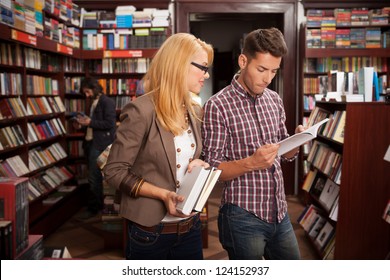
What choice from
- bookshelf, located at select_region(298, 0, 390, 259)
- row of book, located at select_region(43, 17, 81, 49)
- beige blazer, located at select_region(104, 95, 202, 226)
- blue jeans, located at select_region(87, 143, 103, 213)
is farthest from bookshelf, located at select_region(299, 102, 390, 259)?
row of book, located at select_region(43, 17, 81, 49)

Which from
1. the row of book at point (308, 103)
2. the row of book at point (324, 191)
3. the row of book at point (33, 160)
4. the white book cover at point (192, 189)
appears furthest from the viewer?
the row of book at point (308, 103)

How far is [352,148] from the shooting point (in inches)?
118

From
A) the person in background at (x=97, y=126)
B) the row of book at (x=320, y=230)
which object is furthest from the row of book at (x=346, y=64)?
the person in background at (x=97, y=126)

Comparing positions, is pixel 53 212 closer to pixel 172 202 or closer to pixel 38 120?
pixel 38 120

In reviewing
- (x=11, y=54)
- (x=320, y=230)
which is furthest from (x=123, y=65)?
(x=320, y=230)

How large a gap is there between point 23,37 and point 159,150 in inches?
115

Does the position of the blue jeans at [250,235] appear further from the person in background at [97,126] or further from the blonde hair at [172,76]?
the person in background at [97,126]

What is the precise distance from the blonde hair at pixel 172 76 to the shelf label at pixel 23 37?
8.61 ft

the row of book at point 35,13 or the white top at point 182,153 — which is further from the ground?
the row of book at point 35,13

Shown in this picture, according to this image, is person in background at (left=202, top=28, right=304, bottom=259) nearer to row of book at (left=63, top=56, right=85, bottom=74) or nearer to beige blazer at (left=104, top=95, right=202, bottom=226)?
beige blazer at (left=104, top=95, right=202, bottom=226)

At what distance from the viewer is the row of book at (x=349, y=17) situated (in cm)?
581

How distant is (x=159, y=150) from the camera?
1.52 m
